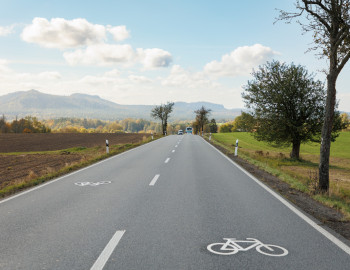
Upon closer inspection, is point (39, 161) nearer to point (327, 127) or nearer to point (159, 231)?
point (159, 231)

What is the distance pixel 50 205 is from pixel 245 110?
666 inches

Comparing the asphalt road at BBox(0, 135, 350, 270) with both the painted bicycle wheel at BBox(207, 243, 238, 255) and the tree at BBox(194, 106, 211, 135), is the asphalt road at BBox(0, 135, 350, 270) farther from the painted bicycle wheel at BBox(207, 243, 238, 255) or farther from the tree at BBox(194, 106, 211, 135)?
the tree at BBox(194, 106, 211, 135)

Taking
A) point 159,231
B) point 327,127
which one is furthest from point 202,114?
point 159,231

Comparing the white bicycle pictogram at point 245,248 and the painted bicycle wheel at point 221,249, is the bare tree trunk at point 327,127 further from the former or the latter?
the painted bicycle wheel at point 221,249

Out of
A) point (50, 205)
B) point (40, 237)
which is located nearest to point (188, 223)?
point (40, 237)

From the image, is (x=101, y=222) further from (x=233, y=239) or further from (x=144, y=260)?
(x=233, y=239)

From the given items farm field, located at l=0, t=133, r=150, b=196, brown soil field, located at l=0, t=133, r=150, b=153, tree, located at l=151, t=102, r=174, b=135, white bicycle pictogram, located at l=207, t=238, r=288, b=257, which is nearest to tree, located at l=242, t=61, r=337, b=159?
farm field, located at l=0, t=133, r=150, b=196

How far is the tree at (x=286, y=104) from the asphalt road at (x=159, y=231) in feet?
41.5

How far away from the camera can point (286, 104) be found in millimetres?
19312

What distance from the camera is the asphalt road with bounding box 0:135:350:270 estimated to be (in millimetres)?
3494

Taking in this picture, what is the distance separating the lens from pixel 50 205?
245 inches

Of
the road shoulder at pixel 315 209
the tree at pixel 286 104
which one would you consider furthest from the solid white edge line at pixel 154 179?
the tree at pixel 286 104

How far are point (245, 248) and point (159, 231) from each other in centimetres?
139

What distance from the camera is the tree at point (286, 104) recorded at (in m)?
18.8
